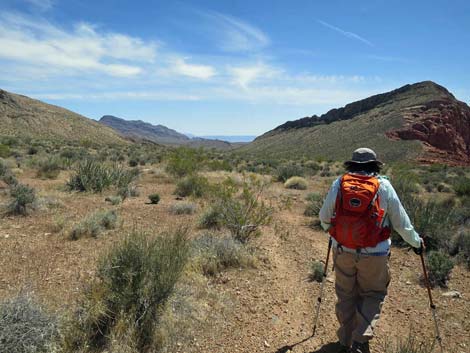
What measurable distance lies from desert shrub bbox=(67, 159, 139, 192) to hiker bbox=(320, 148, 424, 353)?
358 inches

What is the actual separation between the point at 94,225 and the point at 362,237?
5.42 meters

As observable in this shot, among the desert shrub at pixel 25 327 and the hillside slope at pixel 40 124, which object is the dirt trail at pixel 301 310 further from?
the hillside slope at pixel 40 124

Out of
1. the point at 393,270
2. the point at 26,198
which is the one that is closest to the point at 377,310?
the point at 393,270

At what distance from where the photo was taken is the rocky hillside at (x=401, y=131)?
47272mm

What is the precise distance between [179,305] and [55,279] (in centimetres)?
189

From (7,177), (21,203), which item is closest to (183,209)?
(21,203)

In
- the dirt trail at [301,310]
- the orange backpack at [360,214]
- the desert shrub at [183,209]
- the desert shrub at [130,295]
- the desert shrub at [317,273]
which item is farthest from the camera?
the desert shrub at [183,209]

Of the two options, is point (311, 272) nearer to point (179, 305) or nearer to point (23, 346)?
point (179, 305)

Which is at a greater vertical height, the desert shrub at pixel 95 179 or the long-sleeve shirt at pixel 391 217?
the long-sleeve shirt at pixel 391 217

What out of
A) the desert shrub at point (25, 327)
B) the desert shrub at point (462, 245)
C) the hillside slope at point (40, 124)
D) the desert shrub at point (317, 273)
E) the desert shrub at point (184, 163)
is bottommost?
the desert shrub at point (317, 273)

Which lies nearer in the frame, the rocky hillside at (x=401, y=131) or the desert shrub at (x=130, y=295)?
the desert shrub at (x=130, y=295)

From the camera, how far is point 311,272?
5984 millimetres

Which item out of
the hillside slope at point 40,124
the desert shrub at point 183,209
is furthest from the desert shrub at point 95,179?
the hillside slope at point 40,124

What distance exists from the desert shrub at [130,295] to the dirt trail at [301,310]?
2.34ft
